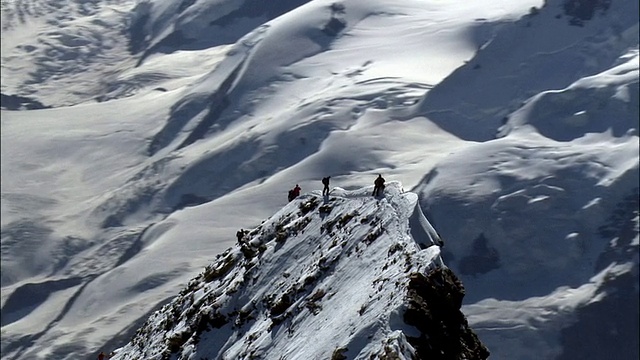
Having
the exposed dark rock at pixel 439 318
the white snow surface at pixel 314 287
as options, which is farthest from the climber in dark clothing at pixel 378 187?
the exposed dark rock at pixel 439 318

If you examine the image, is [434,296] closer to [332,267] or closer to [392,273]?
[392,273]

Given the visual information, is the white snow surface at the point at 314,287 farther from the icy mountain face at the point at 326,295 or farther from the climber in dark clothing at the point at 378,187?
the climber in dark clothing at the point at 378,187

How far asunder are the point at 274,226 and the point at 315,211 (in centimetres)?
332

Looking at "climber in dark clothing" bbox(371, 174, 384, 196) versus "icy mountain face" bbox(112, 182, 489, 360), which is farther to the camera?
"climber in dark clothing" bbox(371, 174, 384, 196)

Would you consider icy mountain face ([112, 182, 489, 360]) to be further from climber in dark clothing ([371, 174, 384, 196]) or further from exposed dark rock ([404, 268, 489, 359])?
climber in dark clothing ([371, 174, 384, 196])

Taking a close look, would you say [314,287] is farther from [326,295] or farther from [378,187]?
[378,187]

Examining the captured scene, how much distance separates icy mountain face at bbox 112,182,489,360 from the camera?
4416 centimetres

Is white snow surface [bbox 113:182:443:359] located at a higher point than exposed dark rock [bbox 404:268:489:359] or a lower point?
lower

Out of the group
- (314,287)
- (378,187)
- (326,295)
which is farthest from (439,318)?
(378,187)

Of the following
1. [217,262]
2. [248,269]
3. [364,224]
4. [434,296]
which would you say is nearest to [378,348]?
[434,296]

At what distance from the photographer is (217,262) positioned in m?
69.2

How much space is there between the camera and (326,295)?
173 feet

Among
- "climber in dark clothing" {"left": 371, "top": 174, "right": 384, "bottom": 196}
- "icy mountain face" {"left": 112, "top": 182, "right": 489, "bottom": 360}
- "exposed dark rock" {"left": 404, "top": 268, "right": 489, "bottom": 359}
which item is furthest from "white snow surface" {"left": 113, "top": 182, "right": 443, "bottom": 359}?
"exposed dark rock" {"left": 404, "top": 268, "right": 489, "bottom": 359}

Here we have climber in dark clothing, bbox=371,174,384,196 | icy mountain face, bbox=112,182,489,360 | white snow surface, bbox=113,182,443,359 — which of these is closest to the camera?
icy mountain face, bbox=112,182,489,360
